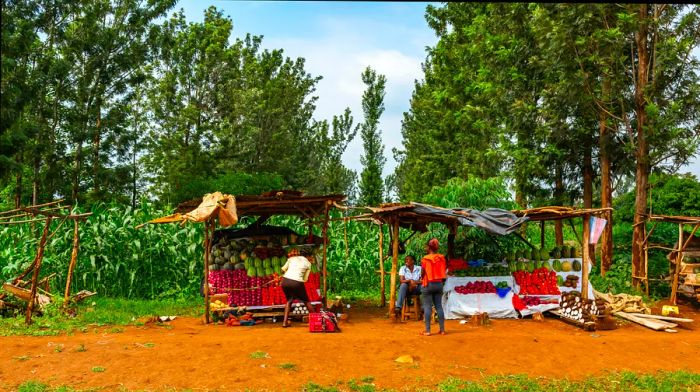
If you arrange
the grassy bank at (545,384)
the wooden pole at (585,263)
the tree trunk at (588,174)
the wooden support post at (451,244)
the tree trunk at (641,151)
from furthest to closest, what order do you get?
1. the tree trunk at (588,174)
2. the tree trunk at (641,151)
3. the wooden support post at (451,244)
4. the wooden pole at (585,263)
5. the grassy bank at (545,384)

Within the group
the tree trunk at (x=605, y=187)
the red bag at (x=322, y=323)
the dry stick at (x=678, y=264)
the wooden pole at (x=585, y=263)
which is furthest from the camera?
the tree trunk at (x=605, y=187)

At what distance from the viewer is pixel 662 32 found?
647 inches

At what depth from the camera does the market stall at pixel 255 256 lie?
11.6m

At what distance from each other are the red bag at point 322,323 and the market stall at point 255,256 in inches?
51.1

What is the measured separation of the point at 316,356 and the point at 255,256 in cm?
413

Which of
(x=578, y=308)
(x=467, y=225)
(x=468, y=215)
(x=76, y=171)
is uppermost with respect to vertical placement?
(x=76, y=171)

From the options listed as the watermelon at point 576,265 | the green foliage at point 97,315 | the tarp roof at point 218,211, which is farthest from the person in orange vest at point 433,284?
the green foliage at point 97,315

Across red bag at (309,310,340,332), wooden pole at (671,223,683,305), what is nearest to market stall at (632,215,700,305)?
wooden pole at (671,223,683,305)

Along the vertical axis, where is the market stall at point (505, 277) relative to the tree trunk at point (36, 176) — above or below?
below

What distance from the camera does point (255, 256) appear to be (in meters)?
12.0

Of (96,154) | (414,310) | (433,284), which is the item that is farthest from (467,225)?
(96,154)

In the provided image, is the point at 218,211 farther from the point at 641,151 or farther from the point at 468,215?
the point at 641,151

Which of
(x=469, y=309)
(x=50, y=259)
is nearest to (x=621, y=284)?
(x=469, y=309)

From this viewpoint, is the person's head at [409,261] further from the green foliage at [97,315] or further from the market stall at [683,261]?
the market stall at [683,261]
